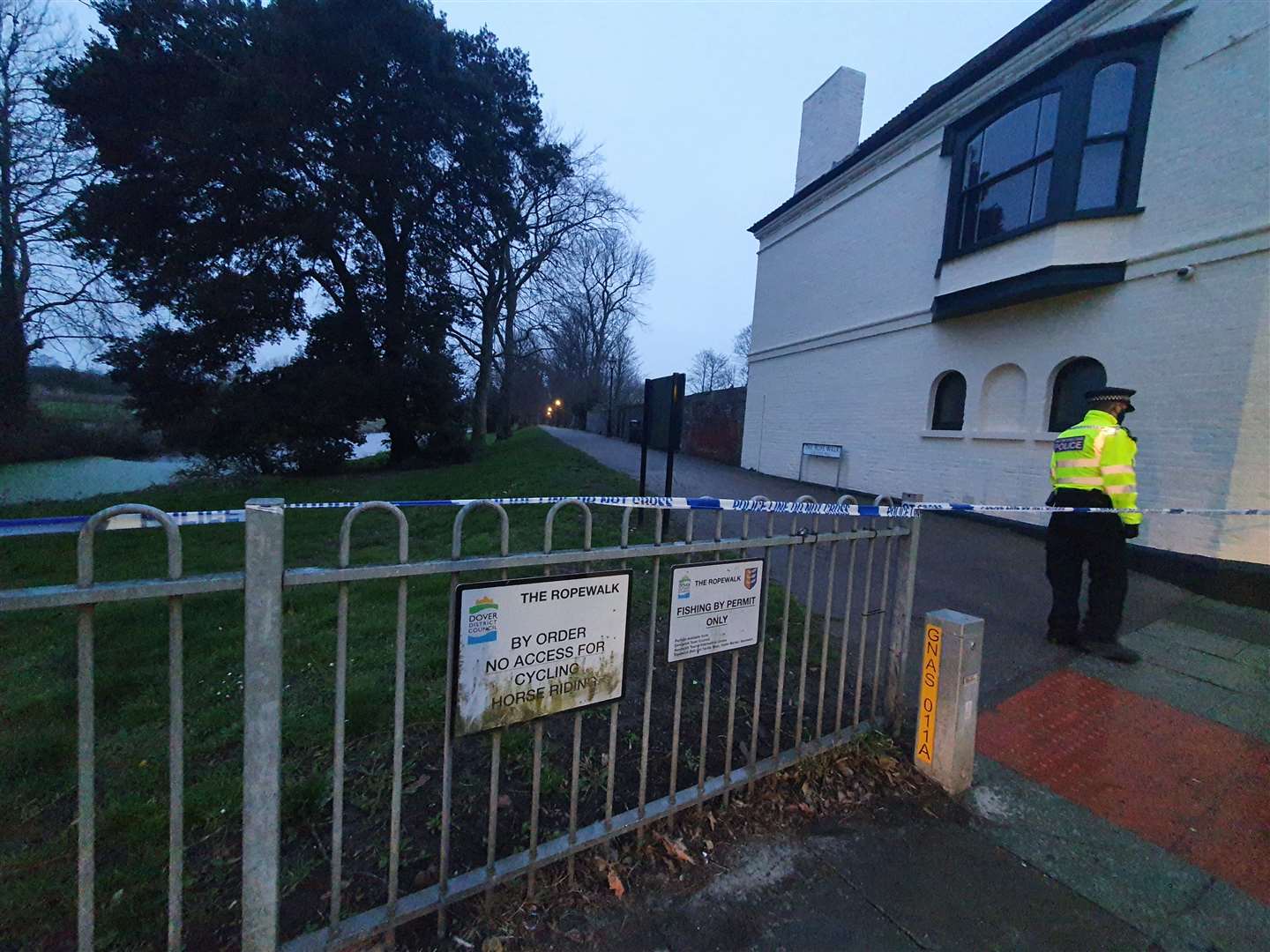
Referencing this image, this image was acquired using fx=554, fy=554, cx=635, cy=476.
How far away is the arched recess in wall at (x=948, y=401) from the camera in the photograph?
31.9 feet

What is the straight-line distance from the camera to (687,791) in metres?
2.43

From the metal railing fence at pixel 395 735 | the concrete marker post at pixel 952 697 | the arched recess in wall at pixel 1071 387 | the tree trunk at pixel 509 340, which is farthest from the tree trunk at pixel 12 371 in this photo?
the arched recess in wall at pixel 1071 387

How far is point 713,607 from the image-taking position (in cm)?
239

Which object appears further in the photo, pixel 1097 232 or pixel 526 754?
pixel 1097 232

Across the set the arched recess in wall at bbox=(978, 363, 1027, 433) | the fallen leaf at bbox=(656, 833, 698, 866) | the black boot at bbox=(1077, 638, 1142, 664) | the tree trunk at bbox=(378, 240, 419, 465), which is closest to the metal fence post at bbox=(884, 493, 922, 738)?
the fallen leaf at bbox=(656, 833, 698, 866)

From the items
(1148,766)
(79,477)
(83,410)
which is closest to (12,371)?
(79,477)

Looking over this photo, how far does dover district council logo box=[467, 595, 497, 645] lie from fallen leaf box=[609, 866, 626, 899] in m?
1.11

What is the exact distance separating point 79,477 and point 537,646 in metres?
21.9

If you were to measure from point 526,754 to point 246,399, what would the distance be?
1811cm

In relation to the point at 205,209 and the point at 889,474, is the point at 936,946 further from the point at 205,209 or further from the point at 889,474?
the point at 205,209

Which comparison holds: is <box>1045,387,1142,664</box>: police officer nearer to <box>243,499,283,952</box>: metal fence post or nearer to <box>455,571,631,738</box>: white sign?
<box>455,571,631,738</box>: white sign

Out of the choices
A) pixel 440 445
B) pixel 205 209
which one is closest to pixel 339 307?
pixel 205 209

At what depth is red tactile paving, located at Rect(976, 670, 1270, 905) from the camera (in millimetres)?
2502

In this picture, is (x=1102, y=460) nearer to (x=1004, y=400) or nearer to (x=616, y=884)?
(x=616, y=884)
